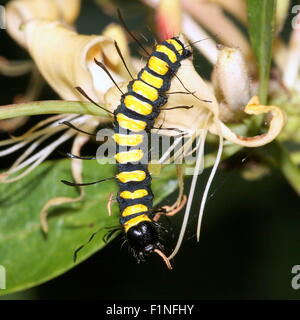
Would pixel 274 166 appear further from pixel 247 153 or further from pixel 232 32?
pixel 232 32

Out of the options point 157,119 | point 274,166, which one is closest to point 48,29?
point 157,119

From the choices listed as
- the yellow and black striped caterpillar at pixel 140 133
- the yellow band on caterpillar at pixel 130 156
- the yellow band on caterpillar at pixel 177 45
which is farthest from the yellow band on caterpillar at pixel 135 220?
the yellow band on caterpillar at pixel 177 45

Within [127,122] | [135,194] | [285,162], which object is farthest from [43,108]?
[285,162]

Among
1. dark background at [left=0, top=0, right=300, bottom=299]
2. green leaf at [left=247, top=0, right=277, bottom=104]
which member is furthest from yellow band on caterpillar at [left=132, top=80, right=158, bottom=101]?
dark background at [left=0, top=0, right=300, bottom=299]

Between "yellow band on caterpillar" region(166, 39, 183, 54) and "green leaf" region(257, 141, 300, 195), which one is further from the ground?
"yellow band on caterpillar" region(166, 39, 183, 54)

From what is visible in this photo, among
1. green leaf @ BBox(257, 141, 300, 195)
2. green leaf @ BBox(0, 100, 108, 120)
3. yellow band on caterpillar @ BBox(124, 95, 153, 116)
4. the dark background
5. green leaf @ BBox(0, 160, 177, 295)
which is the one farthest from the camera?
the dark background

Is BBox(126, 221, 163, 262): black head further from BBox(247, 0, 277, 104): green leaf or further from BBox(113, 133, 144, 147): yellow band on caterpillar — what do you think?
BBox(247, 0, 277, 104): green leaf

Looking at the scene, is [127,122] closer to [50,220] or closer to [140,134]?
[140,134]
